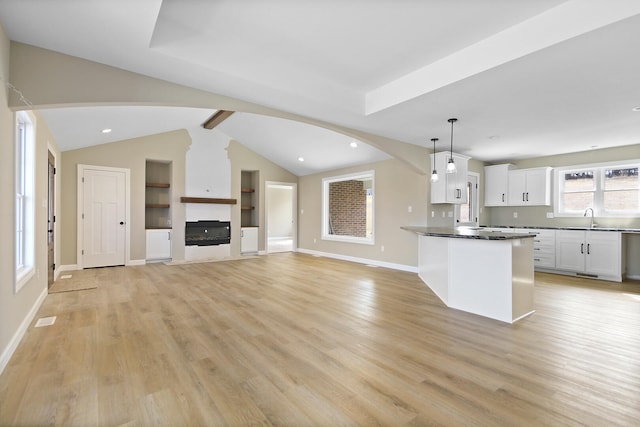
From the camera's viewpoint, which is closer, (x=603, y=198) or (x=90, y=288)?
(x=90, y=288)

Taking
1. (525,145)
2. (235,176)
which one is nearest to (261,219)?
(235,176)

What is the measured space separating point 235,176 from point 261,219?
1.40 m

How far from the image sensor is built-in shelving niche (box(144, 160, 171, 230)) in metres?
7.50

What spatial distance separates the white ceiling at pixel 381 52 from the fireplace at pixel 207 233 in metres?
3.57

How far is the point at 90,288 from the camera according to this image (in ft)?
Answer: 15.3

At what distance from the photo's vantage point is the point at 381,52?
290cm

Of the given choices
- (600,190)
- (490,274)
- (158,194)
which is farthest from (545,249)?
(158,194)

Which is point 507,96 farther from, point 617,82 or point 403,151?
point 403,151

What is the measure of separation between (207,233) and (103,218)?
2186mm

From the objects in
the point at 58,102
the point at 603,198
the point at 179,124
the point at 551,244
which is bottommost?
the point at 551,244

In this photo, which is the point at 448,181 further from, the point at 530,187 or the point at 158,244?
the point at 158,244

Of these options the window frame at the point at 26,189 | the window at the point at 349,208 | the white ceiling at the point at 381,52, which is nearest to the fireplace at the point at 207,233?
the window at the point at 349,208

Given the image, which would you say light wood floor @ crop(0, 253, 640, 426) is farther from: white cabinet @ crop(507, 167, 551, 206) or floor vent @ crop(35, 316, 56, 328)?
white cabinet @ crop(507, 167, 551, 206)

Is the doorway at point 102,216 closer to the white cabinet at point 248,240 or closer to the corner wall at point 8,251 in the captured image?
the white cabinet at point 248,240
